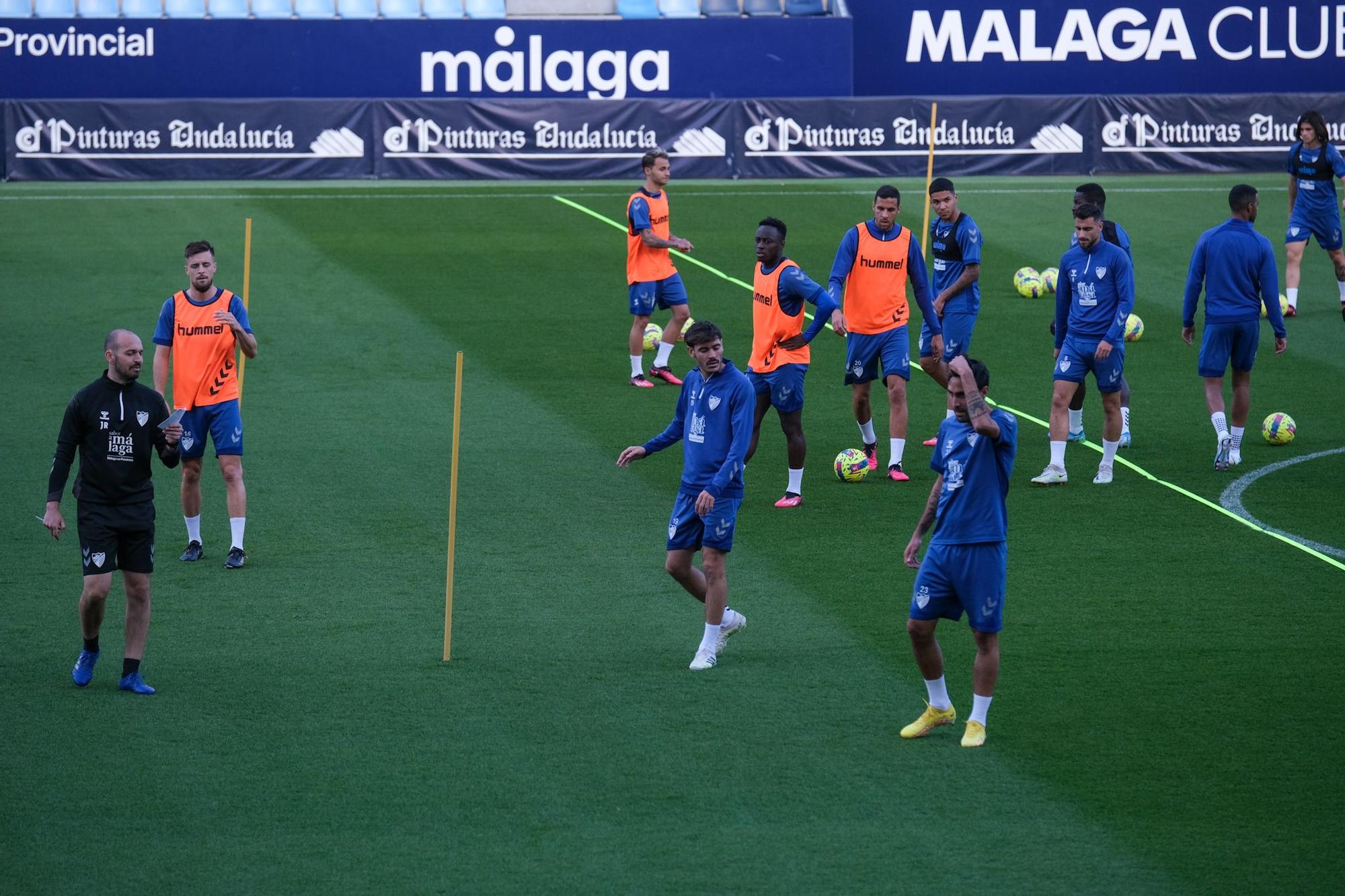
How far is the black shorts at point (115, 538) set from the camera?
9883 mm

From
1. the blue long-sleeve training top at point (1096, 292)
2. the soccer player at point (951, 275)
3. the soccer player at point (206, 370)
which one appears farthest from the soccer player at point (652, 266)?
the soccer player at point (206, 370)

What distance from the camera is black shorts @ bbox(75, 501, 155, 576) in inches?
389

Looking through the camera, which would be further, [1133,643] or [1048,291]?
[1048,291]

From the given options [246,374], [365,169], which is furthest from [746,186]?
[246,374]

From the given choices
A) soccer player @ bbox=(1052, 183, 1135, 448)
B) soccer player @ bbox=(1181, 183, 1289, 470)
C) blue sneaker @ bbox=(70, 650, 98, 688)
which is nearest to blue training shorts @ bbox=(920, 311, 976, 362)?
soccer player @ bbox=(1052, 183, 1135, 448)

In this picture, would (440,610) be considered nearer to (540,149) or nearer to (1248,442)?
(1248,442)

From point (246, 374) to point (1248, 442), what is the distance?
11252mm

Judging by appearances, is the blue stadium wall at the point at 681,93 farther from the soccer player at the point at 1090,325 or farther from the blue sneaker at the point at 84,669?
the blue sneaker at the point at 84,669

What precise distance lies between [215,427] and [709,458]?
4.34 meters

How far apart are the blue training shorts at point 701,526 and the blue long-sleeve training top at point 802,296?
3.77 metres

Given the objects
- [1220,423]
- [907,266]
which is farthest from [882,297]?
[1220,423]

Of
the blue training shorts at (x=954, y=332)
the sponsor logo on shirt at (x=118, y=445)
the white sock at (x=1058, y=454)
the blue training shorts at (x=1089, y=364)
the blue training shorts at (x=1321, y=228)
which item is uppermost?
the blue training shorts at (x=1321, y=228)

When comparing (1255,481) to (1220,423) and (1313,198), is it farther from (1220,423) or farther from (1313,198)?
(1313,198)

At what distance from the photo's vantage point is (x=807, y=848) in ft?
26.2
